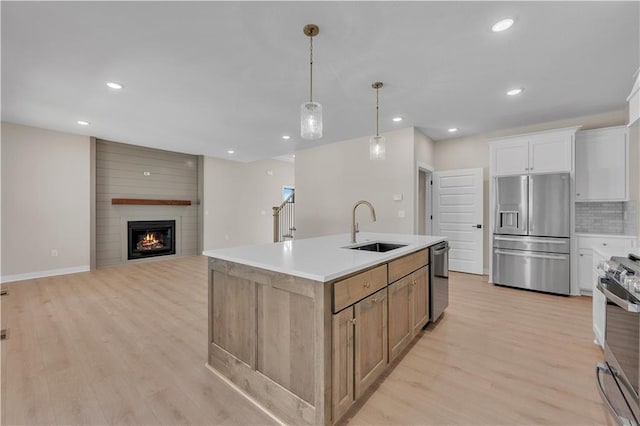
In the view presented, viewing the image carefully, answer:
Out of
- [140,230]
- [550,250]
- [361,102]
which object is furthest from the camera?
Result: [140,230]

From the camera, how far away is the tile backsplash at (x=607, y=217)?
12.5 feet

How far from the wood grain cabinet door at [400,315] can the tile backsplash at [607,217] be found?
12.2ft

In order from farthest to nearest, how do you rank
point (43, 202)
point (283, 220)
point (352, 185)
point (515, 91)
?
1. point (283, 220)
2. point (352, 185)
3. point (43, 202)
4. point (515, 91)

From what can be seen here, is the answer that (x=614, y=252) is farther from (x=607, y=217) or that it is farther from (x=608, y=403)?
(x=607, y=217)

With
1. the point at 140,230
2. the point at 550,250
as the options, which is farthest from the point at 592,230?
the point at 140,230

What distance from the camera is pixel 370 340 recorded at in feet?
5.81

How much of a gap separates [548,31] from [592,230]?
3.39m

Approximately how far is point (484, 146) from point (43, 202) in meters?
7.99

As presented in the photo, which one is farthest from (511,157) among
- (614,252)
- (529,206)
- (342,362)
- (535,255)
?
(342,362)

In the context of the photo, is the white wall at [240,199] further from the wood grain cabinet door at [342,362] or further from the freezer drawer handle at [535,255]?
the wood grain cabinet door at [342,362]

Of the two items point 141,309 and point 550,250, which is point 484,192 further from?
point 141,309

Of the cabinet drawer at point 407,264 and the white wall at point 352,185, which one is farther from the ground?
the white wall at point 352,185

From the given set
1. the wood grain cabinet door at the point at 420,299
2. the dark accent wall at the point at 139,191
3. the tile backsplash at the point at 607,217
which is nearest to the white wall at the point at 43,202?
the dark accent wall at the point at 139,191

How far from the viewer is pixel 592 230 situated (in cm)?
411
